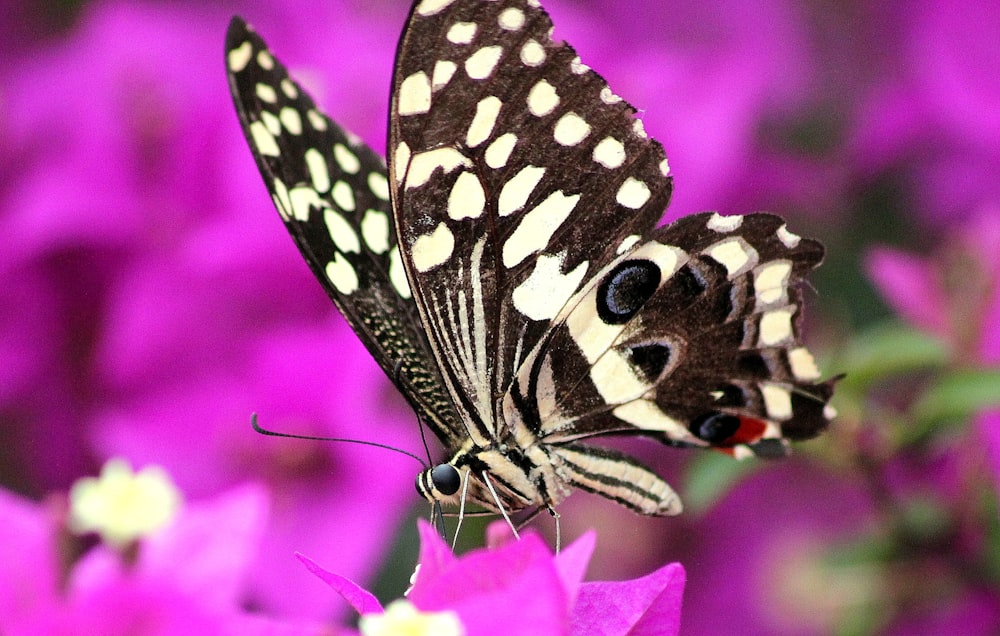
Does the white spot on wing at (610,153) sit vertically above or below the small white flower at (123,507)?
above

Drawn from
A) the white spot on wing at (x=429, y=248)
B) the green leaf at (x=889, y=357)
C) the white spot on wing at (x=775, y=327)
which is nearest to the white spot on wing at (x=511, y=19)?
the white spot on wing at (x=429, y=248)

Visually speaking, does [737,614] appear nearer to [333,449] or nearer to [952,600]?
[952,600]

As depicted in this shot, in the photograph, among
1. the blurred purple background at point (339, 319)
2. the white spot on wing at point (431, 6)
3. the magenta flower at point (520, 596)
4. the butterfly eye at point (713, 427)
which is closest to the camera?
the magenta flower at point (520, 596)

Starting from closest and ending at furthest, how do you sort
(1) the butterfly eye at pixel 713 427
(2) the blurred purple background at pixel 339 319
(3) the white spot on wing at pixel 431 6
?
(3) the white spot on wing at pixel 431 6, (1) the butterfly eye at pixel 713 427, (2) the blurred purple background at pixel 339 319

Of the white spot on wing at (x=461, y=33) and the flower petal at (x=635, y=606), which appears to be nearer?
the flower petal at (x=635, y=606)

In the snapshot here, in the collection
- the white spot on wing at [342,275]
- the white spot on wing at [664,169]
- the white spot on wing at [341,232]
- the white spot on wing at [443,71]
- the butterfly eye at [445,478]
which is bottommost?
the butterfly eye at [445,478]

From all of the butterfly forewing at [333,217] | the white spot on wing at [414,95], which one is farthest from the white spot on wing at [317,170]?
the white spot on wing at [414,95]

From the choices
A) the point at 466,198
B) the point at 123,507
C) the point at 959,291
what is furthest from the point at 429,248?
the point at 959,291

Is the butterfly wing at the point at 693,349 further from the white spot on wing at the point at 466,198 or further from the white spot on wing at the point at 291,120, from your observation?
the white spot on wing at the point at 291,120
